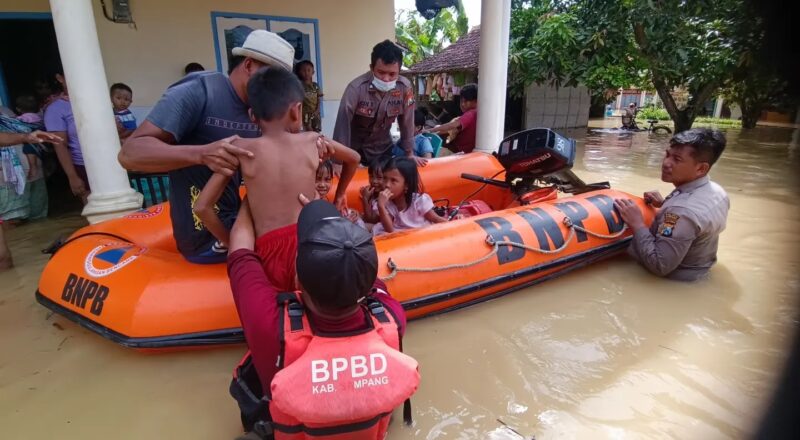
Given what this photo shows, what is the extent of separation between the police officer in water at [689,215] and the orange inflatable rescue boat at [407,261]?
0.31m

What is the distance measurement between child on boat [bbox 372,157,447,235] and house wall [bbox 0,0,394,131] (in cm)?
372

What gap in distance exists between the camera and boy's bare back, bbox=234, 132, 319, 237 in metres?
1.77

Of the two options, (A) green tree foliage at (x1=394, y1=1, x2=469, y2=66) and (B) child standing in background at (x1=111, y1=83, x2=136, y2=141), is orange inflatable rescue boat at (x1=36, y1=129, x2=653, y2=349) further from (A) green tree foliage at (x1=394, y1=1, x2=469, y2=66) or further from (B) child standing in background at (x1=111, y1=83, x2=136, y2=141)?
(A) green tree foliage at (x1=394, y1=1, x2=469, y2=66)

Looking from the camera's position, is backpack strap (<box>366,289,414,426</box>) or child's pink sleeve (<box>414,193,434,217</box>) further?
child's pink sleeve (<box>414,193,434,217</box>)

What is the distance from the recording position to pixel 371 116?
3600 mm

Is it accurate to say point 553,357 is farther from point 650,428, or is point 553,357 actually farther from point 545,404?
point 650,428

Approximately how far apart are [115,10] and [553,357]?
545 centimetres

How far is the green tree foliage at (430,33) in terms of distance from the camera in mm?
17938

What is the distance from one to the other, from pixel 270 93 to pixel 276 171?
0.99 ft

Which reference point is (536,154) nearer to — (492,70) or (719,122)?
(492,70)

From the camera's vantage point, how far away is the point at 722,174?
7219 mm

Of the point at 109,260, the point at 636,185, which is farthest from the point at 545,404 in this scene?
the point at 636,185

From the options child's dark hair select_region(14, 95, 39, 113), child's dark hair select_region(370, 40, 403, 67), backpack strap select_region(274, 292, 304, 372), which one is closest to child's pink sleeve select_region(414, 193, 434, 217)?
child's dark hair select_region(370, 40, 403, 67)

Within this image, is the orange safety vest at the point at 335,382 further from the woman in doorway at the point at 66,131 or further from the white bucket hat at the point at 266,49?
the woman in doorway at the point at 66,131
